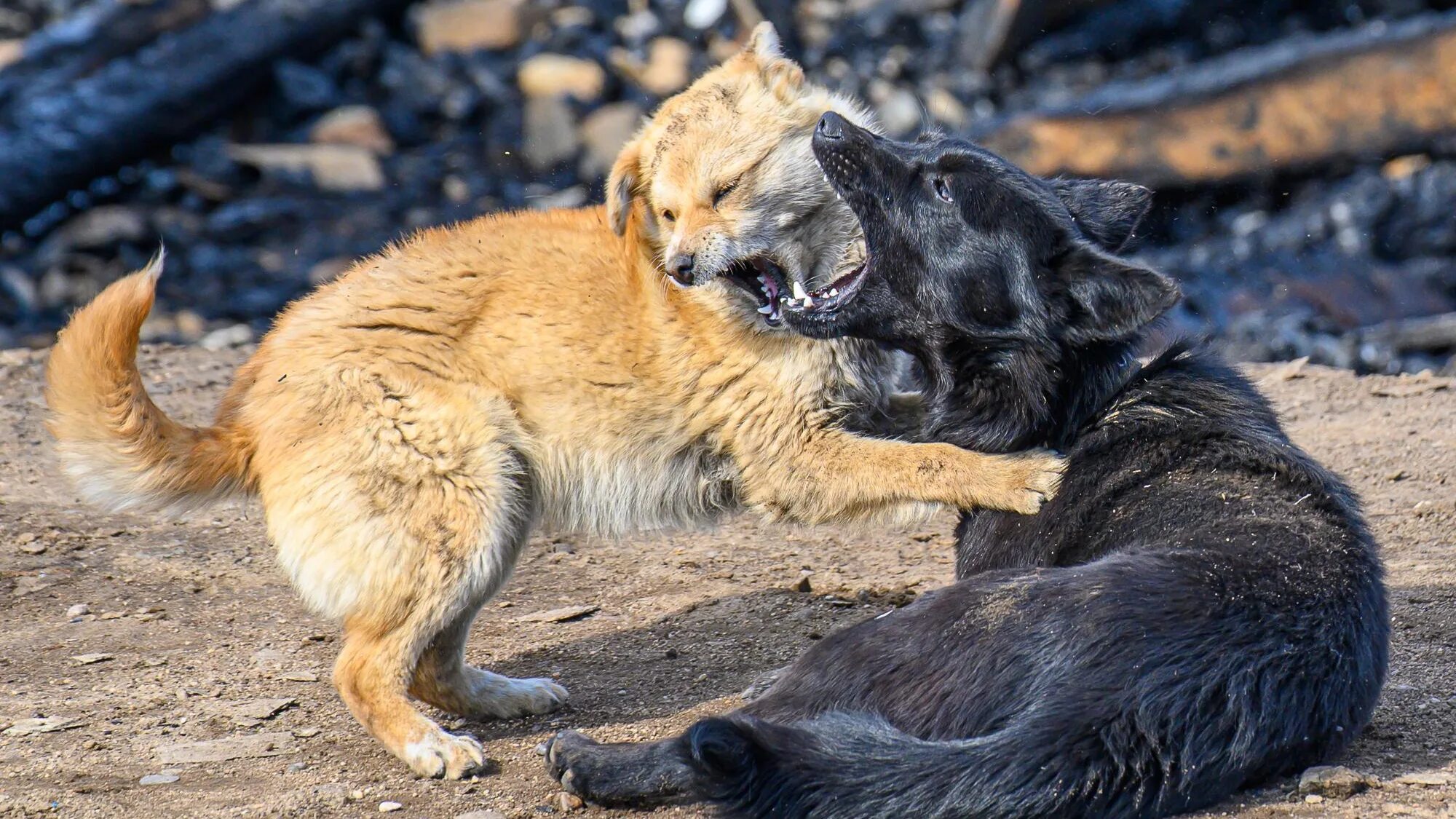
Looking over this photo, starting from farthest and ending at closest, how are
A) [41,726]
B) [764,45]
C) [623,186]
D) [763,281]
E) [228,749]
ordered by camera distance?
[764,45]
[623,186]
[763,281]
[41,726]
[228,749]

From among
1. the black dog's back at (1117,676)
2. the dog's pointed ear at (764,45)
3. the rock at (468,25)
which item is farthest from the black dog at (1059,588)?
the rock at (468,25)

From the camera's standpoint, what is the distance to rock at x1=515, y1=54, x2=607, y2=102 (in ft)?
39.2

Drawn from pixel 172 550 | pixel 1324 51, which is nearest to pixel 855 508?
pixel 172 550

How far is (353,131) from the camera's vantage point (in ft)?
39.1

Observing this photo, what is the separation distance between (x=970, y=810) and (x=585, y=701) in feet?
5.98

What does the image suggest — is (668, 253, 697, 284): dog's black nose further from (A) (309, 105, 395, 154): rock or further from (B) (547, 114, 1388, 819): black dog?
(A) (309, 105, 395, 154): rock

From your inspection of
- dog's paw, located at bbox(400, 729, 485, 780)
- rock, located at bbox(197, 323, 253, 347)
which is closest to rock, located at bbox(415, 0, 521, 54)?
rock, located at bbox(197, 323, 253, 347)

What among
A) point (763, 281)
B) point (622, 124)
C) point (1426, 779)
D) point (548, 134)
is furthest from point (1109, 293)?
point (548, 134)

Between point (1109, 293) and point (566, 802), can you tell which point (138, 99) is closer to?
point (566, 802)

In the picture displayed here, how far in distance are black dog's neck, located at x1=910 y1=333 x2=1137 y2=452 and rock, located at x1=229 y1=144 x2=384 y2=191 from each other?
804cm

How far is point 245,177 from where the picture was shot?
37.5 feet

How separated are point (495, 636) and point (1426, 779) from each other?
3092 mm

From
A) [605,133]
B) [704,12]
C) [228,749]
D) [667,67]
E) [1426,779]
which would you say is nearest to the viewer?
[1426,779]

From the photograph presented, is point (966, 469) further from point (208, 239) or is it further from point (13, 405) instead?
point (208, 239)
